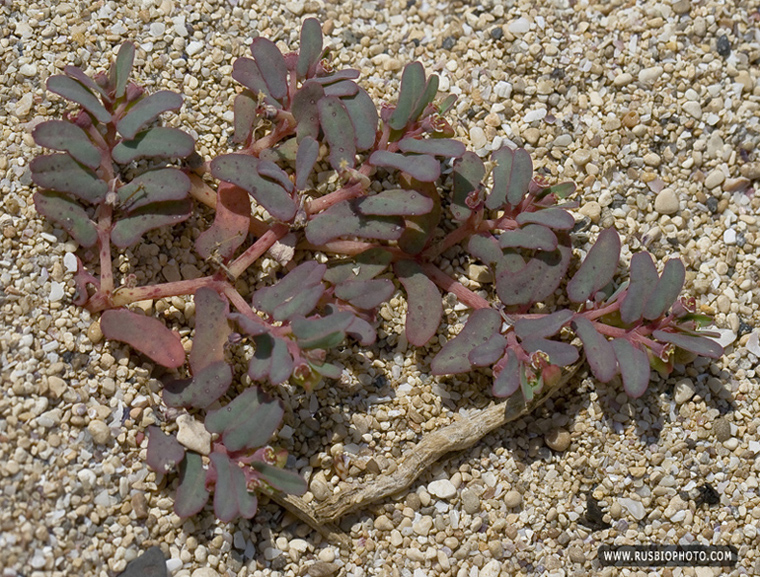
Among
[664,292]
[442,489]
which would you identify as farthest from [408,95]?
[442,489]

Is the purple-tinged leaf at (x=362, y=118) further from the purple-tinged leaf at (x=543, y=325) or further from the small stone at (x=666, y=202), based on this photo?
the small stone at (x=666, y=202)

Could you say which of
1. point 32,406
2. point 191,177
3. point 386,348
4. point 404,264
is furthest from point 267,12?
point 32,406

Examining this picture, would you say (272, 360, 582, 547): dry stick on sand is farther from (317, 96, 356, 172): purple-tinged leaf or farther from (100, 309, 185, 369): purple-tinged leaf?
(317, 96, 356, 172): purple-tinged leaf

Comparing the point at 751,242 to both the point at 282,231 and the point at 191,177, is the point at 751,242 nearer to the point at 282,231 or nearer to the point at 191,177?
the point at 282,231

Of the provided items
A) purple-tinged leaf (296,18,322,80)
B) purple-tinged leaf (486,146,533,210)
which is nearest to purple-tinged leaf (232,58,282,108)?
purple-tinged leaf (296,18,322,80)

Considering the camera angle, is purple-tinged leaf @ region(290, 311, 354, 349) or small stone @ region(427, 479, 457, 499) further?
small stone @ region(427, 479, 457, 499)

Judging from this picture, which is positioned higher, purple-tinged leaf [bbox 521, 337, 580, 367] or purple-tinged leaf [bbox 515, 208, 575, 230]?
purple-tinged leaf [bbox 515, 208, 575, 230]
